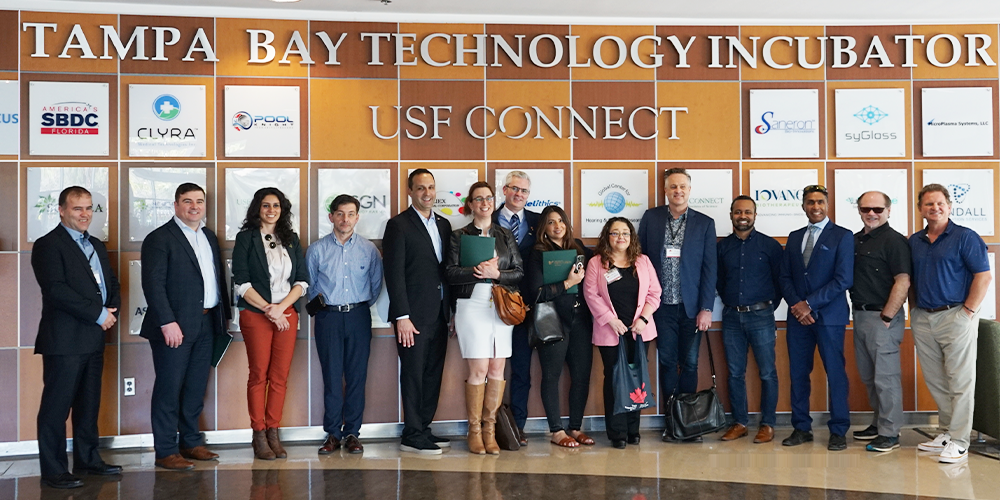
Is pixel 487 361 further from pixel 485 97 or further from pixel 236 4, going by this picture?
pixel 236 4

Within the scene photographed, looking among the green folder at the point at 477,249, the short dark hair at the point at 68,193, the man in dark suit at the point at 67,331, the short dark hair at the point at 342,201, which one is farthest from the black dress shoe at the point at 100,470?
the green folder at the point at 477,249

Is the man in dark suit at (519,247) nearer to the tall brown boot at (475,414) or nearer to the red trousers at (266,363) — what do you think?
the tall brown boot at (475,414)

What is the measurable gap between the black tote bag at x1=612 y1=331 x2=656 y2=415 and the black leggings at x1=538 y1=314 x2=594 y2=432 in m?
0.23

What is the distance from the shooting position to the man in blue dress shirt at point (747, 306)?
5480 mm

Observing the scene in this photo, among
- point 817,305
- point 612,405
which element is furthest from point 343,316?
point 817,305

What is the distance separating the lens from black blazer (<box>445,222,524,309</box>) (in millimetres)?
4977

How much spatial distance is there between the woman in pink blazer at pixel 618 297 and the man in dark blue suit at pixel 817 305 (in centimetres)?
106

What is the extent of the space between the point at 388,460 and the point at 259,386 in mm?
1009

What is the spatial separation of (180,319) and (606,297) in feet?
9.30

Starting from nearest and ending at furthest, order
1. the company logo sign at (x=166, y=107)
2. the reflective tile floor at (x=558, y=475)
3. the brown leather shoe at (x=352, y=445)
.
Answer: the reflective tile floor at (x=558, y=475) → the brown leather shoe at (x=352, y=445) → the company logo sign at (x=166, y=107)

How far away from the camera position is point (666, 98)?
19.6 ft

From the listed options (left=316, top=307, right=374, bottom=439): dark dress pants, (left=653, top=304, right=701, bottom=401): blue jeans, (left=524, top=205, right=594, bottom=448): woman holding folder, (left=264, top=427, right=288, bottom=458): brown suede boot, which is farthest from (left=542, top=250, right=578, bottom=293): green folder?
(left=264, top=427, right=288, bottom=458): brown suede boot

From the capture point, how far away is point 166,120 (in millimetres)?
5547

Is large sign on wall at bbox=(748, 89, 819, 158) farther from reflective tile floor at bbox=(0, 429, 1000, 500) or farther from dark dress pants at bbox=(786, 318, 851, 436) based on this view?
reflective tile floor at bbox=(0, 429, 1000, 500)
